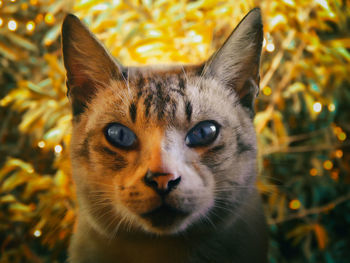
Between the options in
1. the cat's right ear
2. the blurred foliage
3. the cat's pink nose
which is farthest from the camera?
the blurred foliage

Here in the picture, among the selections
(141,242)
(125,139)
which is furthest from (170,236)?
(125,139)

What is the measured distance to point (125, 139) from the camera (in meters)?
0.57

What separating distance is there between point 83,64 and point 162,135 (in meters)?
0.24

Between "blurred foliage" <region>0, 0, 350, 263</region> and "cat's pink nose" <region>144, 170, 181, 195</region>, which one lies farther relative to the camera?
"blurred foliage" <region>0, 0, 350, 263</region>

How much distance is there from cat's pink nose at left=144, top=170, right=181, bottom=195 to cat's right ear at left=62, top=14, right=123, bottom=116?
0.25m

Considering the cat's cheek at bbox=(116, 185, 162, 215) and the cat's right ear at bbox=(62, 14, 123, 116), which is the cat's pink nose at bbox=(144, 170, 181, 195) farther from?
the cat's right ear at bbox=(62, 14, 123, 116)

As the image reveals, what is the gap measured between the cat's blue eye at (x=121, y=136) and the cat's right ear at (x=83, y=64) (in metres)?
0.11

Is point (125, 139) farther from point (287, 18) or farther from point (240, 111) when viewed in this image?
point (287, 18)

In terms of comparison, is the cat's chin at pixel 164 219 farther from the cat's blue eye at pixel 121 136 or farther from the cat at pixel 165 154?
the cat's blue eye at pixel 121 136

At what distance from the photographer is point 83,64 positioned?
0.63m

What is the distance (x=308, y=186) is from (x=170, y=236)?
1.11 m

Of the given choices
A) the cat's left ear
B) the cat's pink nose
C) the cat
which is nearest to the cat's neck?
the cat

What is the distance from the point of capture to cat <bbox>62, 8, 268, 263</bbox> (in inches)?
20.1

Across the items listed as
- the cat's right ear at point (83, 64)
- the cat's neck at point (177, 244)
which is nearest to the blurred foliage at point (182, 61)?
the cat's neck at point (177, 244)
